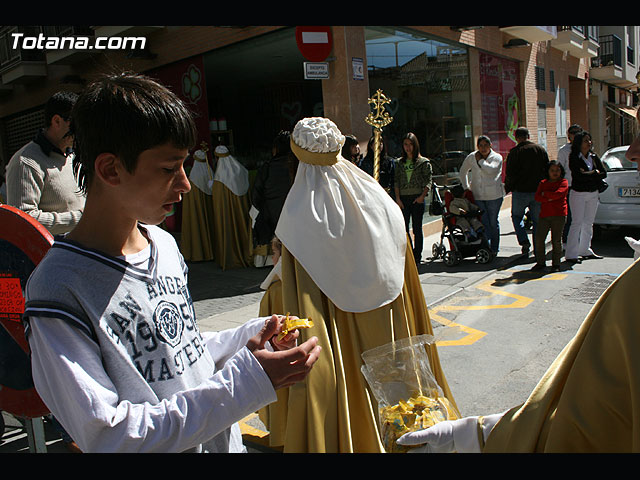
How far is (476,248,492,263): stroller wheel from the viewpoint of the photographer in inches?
332

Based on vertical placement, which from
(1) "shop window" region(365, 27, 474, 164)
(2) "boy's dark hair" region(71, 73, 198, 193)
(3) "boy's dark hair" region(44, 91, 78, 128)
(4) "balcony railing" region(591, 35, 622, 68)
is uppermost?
(4) "balcony railing" region(591, 35, 622, 68)

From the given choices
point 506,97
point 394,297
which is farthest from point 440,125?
point 394,297

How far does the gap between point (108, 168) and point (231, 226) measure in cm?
817

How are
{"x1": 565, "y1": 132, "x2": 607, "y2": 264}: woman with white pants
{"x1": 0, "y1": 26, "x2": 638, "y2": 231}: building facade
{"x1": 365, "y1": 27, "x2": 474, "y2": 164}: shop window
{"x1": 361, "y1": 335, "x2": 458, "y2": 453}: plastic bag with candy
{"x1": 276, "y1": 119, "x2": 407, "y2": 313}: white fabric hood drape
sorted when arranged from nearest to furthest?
1. {"x1": 361, "y1": 335, "x2": 458, "y2": 453}: plastic bag with candy
2. {"x1": 276, "y1": 119, "x2": 407, "y2": 313}: white fabric hood drape
3. {"x1": 565, "y1": 132, "x2": 607, "y2": 264}: woman with white pants
4. {"x1": 0, "y1": 26, "x2": 638, "y2": 231}: building facade
5. {"x1": 365, "y1": 27, "x2": 474, "y2": 164}: shop window

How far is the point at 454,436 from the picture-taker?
1.63 metres

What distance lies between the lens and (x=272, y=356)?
137cm

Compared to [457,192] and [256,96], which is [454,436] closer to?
[457,192]

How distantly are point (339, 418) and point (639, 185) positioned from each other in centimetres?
815

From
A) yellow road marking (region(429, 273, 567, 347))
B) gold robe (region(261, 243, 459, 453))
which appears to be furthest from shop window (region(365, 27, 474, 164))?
gold robe (region(261, 243, 459, 453))

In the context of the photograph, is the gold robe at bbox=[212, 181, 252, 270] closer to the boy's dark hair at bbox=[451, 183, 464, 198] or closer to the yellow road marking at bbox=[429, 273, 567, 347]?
the boy's dark hair at bbox=[451, 183, 464, 198]

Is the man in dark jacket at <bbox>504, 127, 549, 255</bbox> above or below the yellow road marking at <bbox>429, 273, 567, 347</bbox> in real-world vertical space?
above

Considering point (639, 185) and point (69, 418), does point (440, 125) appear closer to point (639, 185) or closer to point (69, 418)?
point (639, 185)

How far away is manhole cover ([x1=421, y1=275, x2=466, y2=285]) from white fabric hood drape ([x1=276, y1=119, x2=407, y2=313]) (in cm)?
474

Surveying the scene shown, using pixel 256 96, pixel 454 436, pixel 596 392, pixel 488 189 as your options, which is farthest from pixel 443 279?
pixel 256 96
